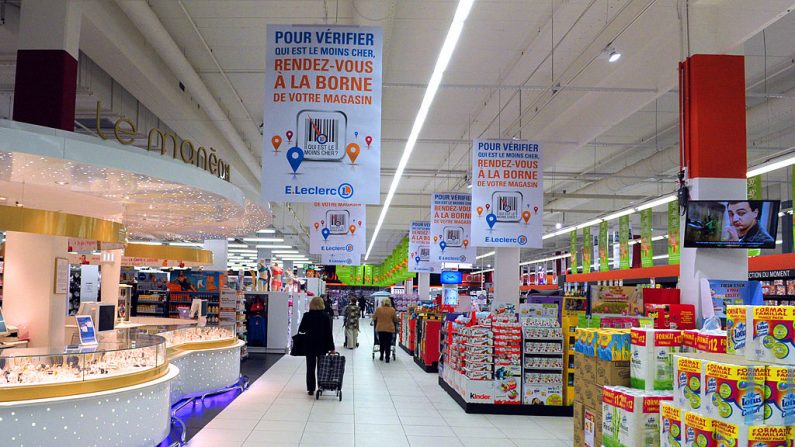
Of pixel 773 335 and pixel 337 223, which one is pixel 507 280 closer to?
pixel 337 223

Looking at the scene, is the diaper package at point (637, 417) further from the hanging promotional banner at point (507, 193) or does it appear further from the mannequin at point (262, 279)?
the mannequin at point (262, 279)

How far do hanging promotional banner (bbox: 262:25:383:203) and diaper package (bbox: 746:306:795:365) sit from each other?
3390 mm

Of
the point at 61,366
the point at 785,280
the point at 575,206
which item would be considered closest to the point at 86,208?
the point at 61,366

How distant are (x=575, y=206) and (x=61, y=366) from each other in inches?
869

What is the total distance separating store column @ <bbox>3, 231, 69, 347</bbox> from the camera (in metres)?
9.25

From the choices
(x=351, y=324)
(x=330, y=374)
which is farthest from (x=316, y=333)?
(x=351, y=324)

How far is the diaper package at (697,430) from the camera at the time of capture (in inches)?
125

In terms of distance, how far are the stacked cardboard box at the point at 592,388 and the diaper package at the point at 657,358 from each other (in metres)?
0.25

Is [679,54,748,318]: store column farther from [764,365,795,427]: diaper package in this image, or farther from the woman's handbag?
the woman's handbag

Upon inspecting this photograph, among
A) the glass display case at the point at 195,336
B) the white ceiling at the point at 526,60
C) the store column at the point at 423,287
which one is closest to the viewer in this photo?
the white ceiling at the point at 526,60

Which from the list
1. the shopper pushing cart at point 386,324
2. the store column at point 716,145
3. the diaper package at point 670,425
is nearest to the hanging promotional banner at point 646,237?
the shopper pushing cart at point 386,324

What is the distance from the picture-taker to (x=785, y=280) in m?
12.5

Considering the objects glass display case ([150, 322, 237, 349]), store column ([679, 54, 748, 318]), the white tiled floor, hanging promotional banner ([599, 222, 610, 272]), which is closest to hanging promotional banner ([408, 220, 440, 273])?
hanging promotional banner ([599, 222, 610, 272])

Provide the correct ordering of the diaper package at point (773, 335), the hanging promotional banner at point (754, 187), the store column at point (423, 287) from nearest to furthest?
1. the diaper package at point (773, 335)
2. the hanging promotional banner at point (754, 187)
3. the store column at point (423, 287)
